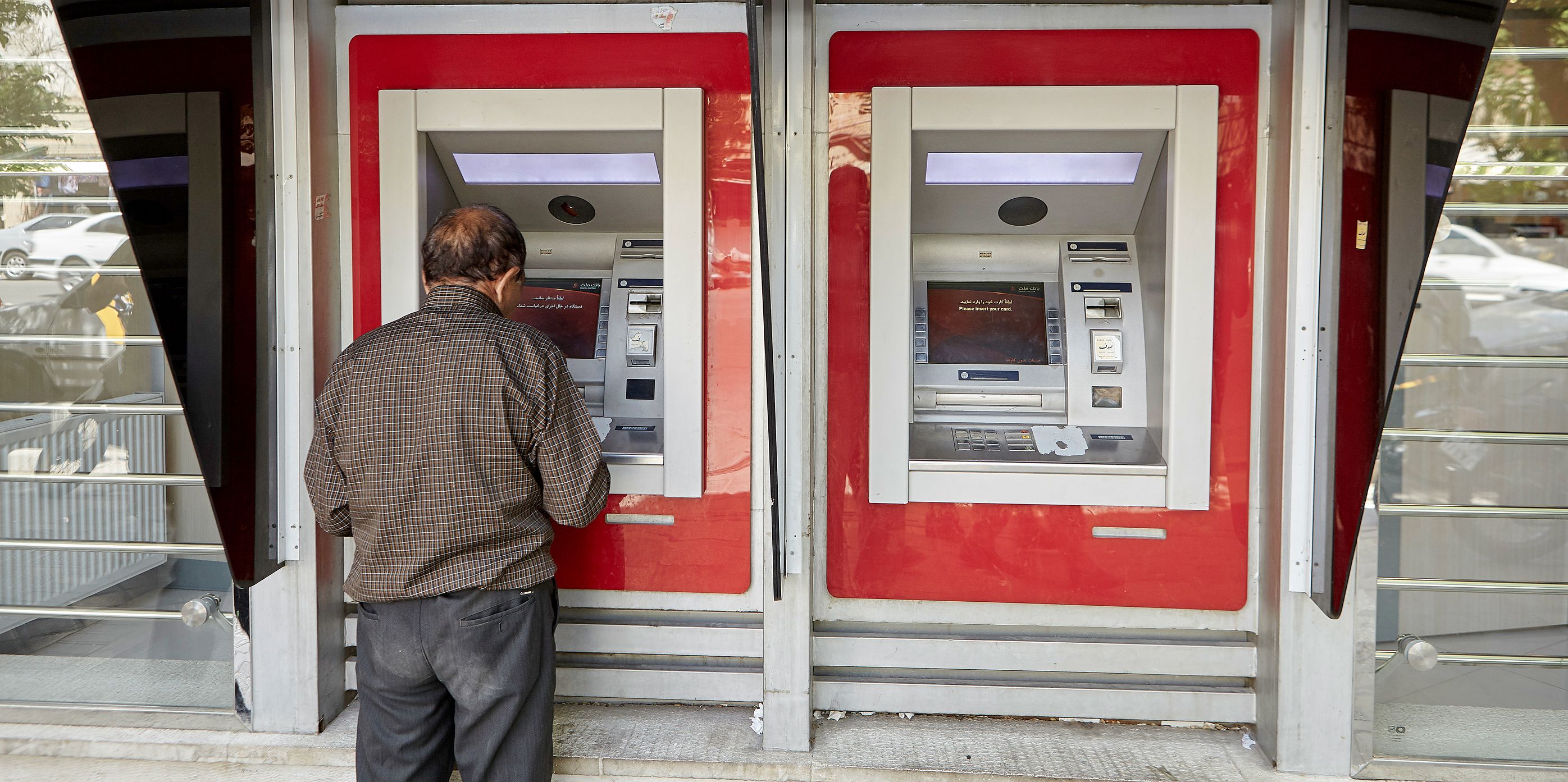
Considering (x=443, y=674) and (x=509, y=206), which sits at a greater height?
(x=509, y=206)

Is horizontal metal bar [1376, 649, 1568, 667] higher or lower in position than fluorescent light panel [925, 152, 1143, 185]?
lower

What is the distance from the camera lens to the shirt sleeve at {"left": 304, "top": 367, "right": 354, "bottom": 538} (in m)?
2.22

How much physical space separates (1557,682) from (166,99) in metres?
4.61

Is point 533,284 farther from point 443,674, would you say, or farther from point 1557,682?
point 1557,682

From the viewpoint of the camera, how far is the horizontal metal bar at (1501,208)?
9.58 feet

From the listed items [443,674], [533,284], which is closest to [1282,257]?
[533,284]

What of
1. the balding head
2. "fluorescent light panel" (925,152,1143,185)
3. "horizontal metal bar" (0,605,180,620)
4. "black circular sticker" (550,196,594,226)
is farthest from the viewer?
"horizontal metal bar" (0,605,180,620)

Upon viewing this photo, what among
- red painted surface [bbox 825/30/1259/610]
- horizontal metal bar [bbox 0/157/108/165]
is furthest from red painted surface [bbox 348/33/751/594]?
horizontal metal bar [bbox 0/157/108/165]

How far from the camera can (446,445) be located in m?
2.12

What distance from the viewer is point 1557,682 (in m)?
3.15

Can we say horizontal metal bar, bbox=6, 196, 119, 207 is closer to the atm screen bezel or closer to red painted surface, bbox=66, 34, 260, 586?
red painted surface, bbox=66, 34, 260, 586

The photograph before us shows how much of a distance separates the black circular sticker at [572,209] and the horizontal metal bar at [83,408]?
4.90 feet

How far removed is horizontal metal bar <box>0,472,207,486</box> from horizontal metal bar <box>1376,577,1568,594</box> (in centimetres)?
379

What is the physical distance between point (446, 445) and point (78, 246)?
2.31m
